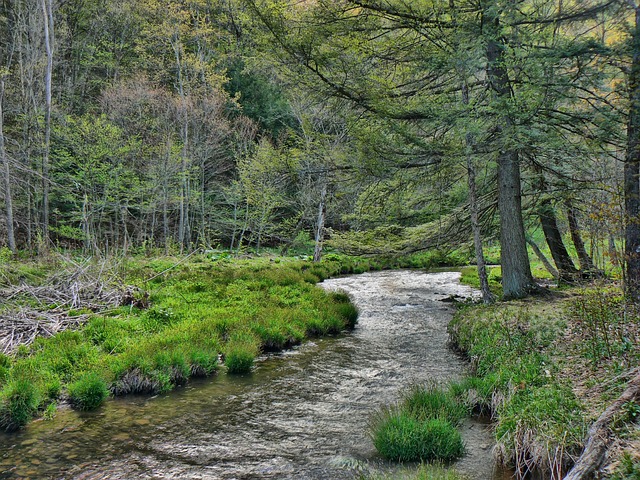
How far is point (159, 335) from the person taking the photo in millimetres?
8320

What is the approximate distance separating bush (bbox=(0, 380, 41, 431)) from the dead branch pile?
1.74 meters

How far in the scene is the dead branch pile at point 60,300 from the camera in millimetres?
7652

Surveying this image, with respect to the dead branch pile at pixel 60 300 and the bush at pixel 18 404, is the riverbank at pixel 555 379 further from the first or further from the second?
the dead branch pile at pixel 60 300

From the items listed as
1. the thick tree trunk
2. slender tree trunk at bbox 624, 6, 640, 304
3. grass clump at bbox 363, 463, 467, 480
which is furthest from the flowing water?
the thick tree trunk

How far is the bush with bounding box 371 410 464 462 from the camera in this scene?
4.55m

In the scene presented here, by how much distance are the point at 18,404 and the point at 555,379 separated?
6.60 meters

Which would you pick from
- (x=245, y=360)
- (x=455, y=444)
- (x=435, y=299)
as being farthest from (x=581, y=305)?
(x=435, y=299)

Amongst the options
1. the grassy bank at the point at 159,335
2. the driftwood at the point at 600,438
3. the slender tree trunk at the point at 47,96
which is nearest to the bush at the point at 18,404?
the grassy bank at the point at 159,335

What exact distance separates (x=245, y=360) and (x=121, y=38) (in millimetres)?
30672

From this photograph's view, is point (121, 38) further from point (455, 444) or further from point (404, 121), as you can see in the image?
point (455, 444)

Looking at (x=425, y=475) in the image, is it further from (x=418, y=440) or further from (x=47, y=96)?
(x=47, y=96)

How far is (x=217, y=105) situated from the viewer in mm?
25125

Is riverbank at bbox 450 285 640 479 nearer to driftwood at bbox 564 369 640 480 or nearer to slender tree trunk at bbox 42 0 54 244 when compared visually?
driftwood at bbox 564 369 640 480

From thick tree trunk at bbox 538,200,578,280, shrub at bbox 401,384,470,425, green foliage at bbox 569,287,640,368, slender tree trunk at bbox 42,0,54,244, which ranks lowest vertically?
shrub at bbox 401,384,470,425
